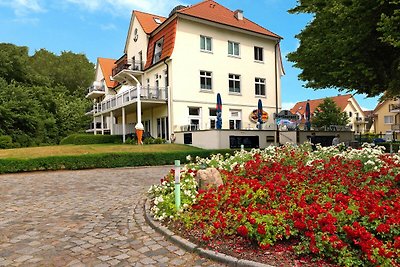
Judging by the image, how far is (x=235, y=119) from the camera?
93.7ft

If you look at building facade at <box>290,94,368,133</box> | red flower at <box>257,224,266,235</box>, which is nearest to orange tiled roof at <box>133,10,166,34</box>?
red flower at <box>257,224,266,235</box>

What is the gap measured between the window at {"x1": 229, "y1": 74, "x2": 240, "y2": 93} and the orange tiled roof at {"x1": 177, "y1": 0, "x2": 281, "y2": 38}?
4.39m

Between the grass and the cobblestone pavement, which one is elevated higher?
the grass

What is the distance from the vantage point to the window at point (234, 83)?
2881cm

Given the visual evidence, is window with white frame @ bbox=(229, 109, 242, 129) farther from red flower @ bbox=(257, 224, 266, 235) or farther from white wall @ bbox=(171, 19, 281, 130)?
red flower @ bbox=(257, 224, 266, 235)

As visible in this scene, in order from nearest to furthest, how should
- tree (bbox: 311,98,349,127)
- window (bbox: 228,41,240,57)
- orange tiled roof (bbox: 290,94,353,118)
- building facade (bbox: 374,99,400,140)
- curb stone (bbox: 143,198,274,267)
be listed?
curb stone (bbox: 143,198,274,267) < window (bbox: 228,41,240,57) < tree (bbox: 311,98,349,127) < building facade (bbox: 374,99,400,140) < orange tiled roof (bbox: 290,94,353,118)

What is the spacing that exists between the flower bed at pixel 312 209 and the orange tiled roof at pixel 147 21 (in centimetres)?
2599

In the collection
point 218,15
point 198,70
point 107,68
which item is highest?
point 218,15

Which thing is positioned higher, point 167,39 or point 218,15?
point 218,15

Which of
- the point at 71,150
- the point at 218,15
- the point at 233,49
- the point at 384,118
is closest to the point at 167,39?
the point at 218,15

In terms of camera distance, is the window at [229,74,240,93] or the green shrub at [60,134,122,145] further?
the green shrub at [60,134,122,145]

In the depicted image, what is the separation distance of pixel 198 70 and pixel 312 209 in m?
23.8

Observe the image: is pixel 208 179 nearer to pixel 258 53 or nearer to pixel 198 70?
pixel 198 70

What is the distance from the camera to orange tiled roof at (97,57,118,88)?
138ft
